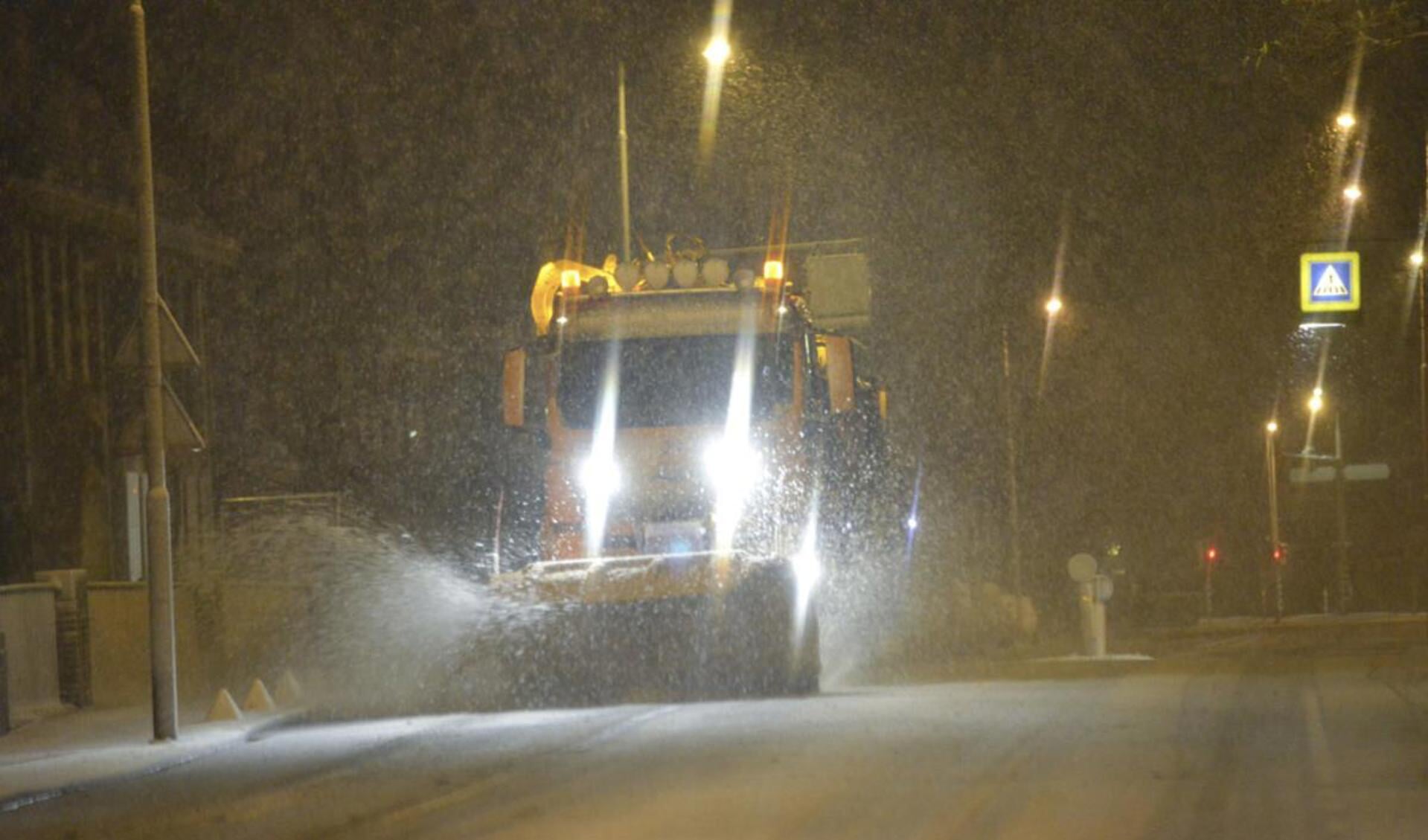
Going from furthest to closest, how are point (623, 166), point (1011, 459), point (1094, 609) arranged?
1. point (1011, 459)
2. point (1094, 609)
3. point (623, 166)

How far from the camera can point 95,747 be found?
13.8 metres

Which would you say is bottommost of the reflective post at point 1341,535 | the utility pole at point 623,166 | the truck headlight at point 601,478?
the reflective post at point 1341,535

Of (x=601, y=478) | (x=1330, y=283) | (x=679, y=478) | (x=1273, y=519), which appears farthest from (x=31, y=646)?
(x=1273, y=519)

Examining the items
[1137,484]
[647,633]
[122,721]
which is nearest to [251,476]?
[122,721]

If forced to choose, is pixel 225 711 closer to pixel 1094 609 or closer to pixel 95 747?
pixel 95 747

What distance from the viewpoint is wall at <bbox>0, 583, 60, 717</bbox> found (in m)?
16.4

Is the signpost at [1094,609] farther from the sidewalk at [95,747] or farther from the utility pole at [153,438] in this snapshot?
the utility pole at [153,438]

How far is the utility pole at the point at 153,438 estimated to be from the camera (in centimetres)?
1380

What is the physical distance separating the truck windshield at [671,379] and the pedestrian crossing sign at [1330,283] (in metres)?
8.51

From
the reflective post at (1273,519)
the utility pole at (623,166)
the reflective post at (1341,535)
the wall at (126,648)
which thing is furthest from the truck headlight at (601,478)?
the reflective post at (1341,535)

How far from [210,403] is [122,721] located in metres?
10.7

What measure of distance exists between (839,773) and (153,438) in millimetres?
7151

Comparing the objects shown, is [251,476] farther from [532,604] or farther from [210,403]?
[532,604]

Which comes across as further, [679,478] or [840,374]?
[840,374]
